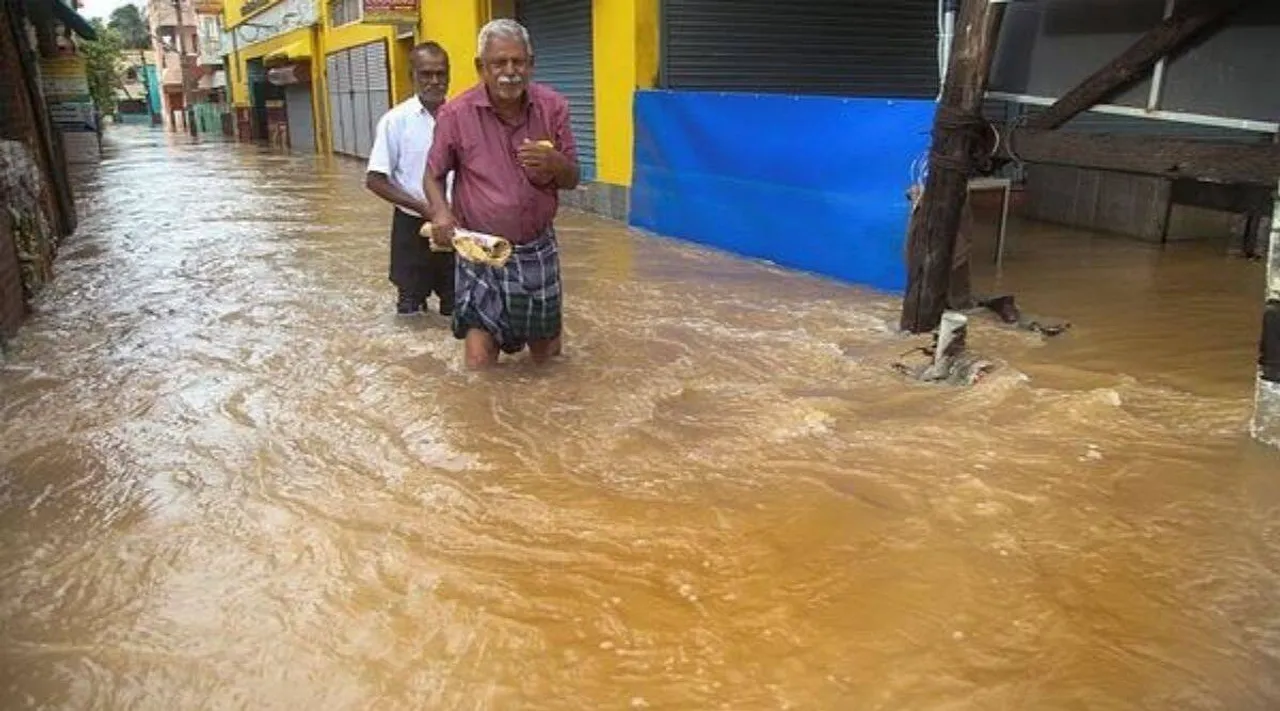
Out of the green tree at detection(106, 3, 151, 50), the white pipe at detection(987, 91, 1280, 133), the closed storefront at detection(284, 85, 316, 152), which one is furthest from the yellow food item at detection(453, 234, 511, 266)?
the green tree at detection(106, 3, 151, 50)

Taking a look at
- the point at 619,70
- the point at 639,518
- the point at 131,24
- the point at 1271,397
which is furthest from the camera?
the point at 131,24

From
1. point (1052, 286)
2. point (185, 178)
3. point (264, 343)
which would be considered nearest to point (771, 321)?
point (1052, 286)

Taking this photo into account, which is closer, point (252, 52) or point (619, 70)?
point (619, 70)

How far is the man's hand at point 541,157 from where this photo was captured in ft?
14.1

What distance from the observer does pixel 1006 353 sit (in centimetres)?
555

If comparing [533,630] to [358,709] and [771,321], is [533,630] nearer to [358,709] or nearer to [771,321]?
[358,709]

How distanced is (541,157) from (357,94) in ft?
60.1

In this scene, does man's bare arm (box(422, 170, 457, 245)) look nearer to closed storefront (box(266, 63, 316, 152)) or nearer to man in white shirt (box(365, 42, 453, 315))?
man in white shirt (box(365, 42, 453, 315))

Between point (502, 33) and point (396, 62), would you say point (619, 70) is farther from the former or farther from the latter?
point (396, 62)

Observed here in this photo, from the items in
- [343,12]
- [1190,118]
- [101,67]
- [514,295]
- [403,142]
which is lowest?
[514,295]

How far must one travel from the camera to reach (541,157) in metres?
4.32

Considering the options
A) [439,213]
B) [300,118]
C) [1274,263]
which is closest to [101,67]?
[300,118]

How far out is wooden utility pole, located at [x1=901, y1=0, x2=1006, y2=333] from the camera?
17.1ft

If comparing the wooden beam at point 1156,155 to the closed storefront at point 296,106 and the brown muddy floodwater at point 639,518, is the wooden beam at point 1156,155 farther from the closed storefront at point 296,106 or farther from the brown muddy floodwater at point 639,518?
the closed storefront at point 296,106
